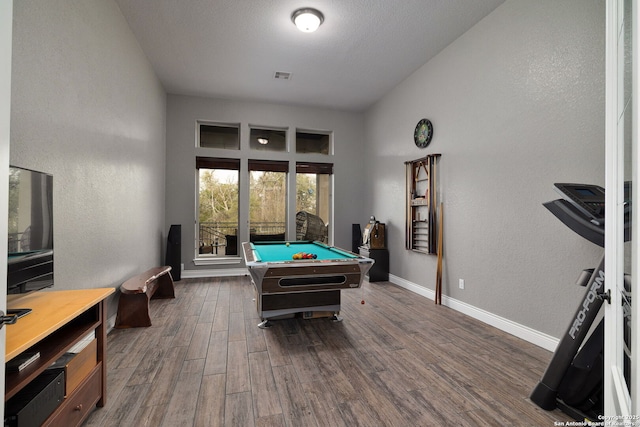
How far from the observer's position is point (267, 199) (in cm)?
629

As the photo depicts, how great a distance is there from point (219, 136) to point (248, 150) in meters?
0.64

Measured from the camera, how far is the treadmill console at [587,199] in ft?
5.63

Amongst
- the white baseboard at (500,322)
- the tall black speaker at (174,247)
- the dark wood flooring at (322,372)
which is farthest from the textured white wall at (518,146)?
the tall black speaker at (174,247)

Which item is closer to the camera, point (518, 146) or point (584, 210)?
point (584, 210)

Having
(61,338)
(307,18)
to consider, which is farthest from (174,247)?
(307,18)

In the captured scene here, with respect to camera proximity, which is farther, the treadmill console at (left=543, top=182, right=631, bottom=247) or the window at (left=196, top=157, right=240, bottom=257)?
the window at (left=196, top=157, right=240, bottom=257)

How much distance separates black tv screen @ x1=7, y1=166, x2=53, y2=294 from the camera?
57.2 inches

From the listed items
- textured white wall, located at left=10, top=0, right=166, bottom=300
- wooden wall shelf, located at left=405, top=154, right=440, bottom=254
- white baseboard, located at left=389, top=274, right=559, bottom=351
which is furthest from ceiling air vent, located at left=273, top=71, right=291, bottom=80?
white baseboard, located at left=389, top=274, right=559, bottom=351

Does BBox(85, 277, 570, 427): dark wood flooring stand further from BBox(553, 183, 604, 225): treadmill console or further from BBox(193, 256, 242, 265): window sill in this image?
BBox(193, 256, 242, 265): window sill

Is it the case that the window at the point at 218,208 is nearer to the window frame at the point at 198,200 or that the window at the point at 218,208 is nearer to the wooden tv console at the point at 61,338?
the window frame at the point at 198,200

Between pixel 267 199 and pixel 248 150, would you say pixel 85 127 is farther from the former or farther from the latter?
pixel 267 199

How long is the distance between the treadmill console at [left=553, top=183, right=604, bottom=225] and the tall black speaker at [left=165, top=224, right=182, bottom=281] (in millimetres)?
5171

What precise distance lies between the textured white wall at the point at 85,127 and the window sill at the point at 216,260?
5.52ft

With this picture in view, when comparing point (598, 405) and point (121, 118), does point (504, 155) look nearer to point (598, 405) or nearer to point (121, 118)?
point (598, 405)
